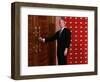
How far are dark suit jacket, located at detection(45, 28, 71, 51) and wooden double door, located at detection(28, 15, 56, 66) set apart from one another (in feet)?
0.06

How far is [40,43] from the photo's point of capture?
109 centimetres

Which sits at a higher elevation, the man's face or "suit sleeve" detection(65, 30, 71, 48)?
the man's face

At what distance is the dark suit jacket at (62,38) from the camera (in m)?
1.10

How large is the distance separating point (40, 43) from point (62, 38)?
0.10m

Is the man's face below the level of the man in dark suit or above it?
above

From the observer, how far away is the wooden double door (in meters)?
1.07

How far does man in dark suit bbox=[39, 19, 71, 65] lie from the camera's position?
43.6 inches

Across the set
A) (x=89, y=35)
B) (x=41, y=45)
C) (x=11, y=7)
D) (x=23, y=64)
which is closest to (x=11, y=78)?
(x=23, y=64)

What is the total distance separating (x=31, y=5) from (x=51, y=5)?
0.09m

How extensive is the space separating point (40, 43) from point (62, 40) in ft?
0.32

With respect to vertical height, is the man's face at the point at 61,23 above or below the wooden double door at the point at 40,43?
above

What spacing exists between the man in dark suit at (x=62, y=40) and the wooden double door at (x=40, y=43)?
0.02 m

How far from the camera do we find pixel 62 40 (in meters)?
1.12

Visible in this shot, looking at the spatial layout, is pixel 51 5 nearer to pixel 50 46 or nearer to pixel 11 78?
pixel 50 46
